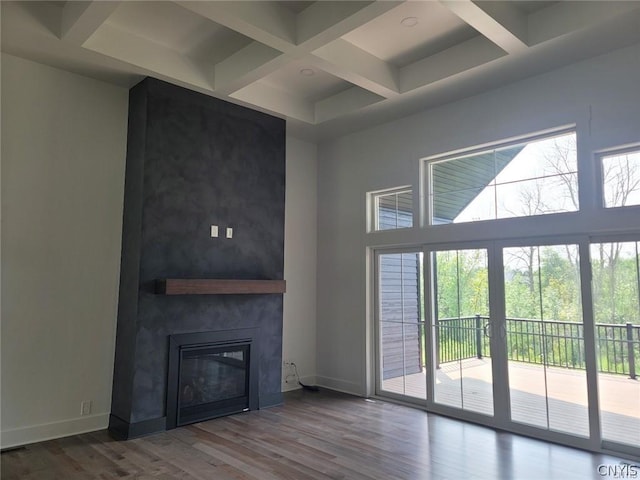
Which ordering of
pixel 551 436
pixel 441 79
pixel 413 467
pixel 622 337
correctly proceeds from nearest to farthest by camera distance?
1. pixel 413 467
2. pixel 622 337
3. pixel 551 436
4. pixel 441 79

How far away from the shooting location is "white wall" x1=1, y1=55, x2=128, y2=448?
3883 millimetres

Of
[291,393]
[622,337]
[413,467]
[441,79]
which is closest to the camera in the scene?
[413,467]

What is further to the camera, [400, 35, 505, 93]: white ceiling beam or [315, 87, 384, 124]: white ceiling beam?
[315, 87, 384, 124]: white ceiling beam

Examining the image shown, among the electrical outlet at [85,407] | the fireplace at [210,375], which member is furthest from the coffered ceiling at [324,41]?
the electrical outlet at [85,407]

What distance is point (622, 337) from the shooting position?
372 centimetres

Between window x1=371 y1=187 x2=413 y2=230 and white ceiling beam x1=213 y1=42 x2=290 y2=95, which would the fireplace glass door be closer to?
window x1=371 y1=187 x2=413 y2=230

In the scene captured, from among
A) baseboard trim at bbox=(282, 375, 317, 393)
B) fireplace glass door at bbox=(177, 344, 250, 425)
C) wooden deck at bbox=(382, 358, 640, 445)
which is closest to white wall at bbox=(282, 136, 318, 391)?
baseboard trim at bbox=(282, 375, 317, 393)

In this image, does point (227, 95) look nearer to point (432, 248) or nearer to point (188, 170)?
point (188, 170)

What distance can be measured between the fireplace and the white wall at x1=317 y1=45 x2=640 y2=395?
1.40m

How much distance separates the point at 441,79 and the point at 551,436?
356 cm

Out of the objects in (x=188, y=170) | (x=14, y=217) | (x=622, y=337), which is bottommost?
(x=622, y=337)

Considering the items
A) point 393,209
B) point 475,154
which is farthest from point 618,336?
point 393,209

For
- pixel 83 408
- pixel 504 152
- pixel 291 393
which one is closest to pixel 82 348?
pixel 83 408

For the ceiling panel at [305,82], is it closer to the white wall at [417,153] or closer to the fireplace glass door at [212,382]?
the white wall at [417,153]
